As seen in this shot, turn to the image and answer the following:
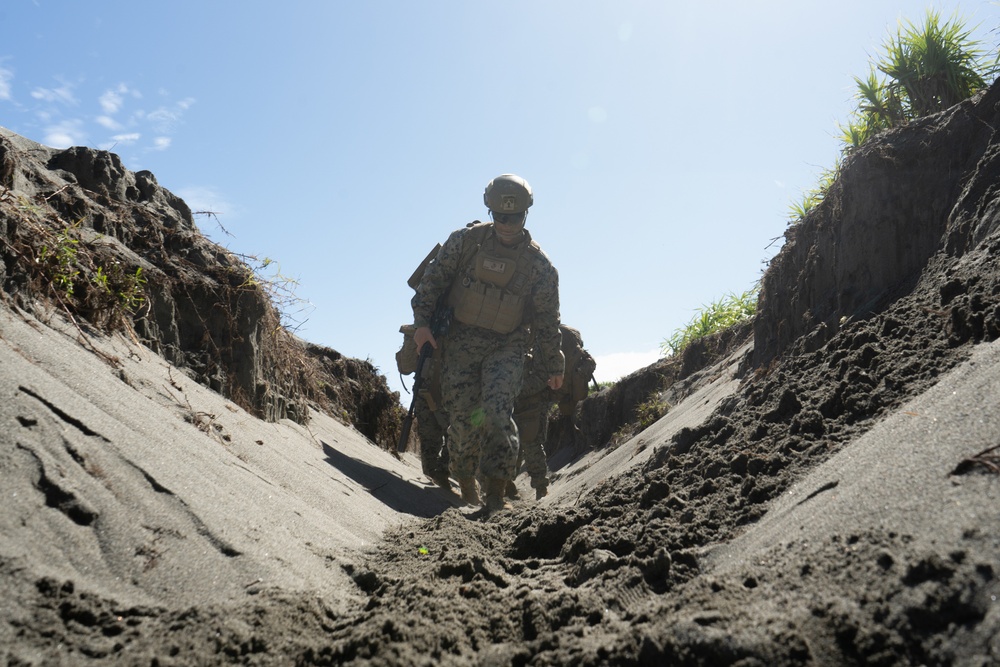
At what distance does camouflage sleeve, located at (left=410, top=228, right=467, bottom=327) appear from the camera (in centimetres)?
703

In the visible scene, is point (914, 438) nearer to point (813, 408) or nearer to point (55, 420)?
point (813, 408)

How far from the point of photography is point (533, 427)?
29.3 feet

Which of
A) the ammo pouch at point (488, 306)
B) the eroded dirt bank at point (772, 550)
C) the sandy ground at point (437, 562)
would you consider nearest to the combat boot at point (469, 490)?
the ammo pouch at point (488, 306)

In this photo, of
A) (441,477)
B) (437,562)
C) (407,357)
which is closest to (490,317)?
(407,357)

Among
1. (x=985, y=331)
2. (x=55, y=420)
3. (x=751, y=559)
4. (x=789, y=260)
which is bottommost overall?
(x=55, y=420)

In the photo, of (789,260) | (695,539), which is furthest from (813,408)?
(789,260)

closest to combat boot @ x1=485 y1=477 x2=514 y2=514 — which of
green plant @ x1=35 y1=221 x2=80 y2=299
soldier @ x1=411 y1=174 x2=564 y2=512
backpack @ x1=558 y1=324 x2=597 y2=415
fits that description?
soldier @ x1=411 y1=174 x2=564 y2=512

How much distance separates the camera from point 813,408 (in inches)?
173

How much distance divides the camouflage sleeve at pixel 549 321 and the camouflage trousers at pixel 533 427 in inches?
56.9

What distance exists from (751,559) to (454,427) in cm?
426

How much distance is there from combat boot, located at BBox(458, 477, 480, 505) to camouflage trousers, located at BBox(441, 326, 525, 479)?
4.8 inches

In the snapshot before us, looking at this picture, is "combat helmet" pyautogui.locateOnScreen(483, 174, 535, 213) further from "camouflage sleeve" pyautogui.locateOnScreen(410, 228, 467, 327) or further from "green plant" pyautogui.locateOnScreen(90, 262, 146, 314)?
"green plant" pyautogui.locateOnScreen(90, 262, 146, 314)

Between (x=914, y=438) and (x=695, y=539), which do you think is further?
(x=695, y=539)

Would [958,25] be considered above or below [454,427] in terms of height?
above
